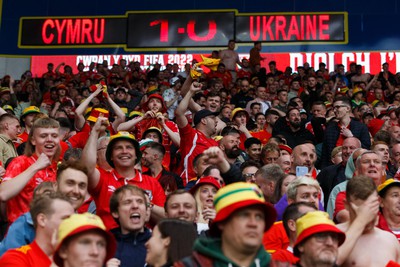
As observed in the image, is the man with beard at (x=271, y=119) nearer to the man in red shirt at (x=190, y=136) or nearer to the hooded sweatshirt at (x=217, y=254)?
the man in red shirt at (x=190, y=136)

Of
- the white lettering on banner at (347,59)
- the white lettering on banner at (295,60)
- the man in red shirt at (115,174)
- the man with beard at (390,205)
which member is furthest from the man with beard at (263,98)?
the man with beard at (390,205)

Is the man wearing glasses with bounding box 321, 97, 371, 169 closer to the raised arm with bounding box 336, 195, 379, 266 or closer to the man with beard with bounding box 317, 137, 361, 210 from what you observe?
the man with beard with bounding box 317, 137, 361, 210

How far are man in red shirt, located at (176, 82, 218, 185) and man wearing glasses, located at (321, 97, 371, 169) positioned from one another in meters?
1.88

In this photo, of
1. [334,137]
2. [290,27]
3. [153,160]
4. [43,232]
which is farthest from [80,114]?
[290,27]

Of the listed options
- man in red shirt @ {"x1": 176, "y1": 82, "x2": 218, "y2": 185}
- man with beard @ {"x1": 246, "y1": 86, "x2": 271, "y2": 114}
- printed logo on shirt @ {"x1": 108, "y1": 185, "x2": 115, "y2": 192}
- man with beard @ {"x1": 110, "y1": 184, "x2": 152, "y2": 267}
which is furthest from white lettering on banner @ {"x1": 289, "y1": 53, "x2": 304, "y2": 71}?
man with beard @ {"x1": 110, "y1": 184, "x2": 152, "y2": 267}

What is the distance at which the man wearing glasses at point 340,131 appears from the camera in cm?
1159

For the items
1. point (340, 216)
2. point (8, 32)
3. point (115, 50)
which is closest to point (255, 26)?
point (115, 50)

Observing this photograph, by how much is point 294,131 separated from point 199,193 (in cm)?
593

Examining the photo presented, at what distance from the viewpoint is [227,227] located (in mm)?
4426

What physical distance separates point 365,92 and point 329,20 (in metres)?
4.13

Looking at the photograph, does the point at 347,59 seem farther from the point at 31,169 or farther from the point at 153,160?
the point at 31,169

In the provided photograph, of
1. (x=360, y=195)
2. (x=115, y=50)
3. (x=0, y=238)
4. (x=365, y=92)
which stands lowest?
(x=0, y=238)

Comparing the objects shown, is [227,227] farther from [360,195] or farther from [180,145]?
[180,145]

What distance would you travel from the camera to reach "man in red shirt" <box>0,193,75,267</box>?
5445mm
